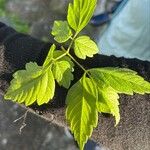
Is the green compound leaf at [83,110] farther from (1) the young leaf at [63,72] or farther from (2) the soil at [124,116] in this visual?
(2) the soil at [124,116]

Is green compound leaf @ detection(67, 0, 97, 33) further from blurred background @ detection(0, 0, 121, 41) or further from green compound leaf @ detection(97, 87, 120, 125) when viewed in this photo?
blurred background @ detection(0, 0, 121, 41)

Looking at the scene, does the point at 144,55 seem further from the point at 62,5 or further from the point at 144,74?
the point at 62,5

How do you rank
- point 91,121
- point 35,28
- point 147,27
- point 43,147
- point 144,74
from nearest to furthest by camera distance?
→ point 91,121 → point 144,74 → point 147,27 → point 43,147 → point 35,28

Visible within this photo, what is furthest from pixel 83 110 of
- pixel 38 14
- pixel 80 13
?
pixel 38 14

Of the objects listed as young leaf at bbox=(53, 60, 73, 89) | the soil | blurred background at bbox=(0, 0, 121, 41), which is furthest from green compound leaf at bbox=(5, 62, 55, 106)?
blurred background at bbox=(0, 0, 121, 41)

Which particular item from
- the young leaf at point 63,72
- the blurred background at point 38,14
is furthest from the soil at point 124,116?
the blurred background at point 38,14

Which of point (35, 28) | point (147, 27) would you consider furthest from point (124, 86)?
point (35, 28)

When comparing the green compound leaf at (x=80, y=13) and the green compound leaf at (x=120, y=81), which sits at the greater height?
the green compound leaf at (x=80, y=13)
